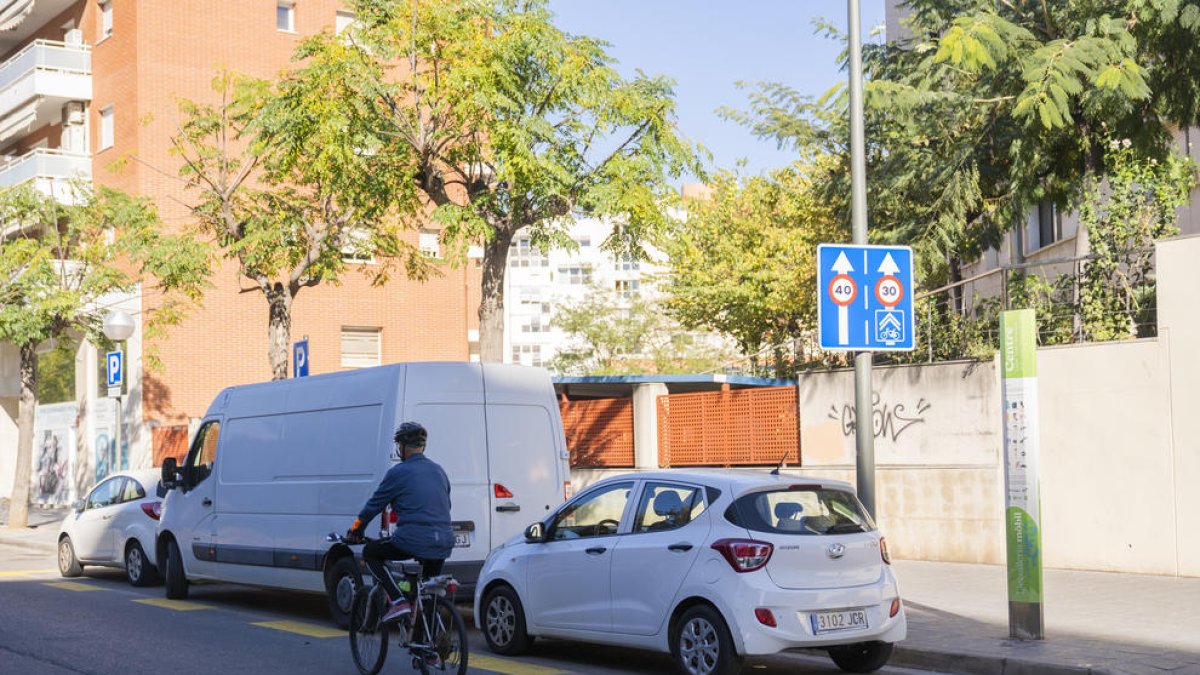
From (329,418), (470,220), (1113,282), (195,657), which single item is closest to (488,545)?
(329,418)

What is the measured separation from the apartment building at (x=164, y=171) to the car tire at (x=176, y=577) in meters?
Result: 18.9

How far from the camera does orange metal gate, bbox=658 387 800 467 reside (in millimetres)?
20594

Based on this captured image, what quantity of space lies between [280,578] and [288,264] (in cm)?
1141

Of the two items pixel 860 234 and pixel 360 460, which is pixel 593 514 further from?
pixel 860 234

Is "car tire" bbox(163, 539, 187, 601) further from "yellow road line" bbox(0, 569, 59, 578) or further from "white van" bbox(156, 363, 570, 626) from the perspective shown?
"yellow road line" bbox(0, 569, 59, 578)

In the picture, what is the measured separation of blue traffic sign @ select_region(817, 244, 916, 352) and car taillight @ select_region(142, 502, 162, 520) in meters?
9.81

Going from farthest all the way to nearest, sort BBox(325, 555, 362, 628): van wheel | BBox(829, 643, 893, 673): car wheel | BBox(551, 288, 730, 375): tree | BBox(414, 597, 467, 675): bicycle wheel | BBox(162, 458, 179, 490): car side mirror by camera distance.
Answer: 1. BBox(551, 288, 730, 375): tree
2. BBox(162, 458, 179, 490): car side mirror
3. BBox(325, 555, 362, 628): van wheel
4. BBox(829, 643, 893, 673): car wheel
5. BBox(414, 597, 467, 675): bicycle wheel

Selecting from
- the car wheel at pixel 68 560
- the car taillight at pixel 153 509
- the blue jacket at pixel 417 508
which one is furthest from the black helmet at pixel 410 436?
the car wheel at pixel 68 560

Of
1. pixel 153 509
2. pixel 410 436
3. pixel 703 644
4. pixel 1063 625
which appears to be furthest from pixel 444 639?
pixel 153 509

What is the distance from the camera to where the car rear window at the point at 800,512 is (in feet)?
32.2

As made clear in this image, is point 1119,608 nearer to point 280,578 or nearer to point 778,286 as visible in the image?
point 280,578

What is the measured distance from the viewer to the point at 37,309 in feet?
96.5

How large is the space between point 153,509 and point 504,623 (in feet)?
27.3

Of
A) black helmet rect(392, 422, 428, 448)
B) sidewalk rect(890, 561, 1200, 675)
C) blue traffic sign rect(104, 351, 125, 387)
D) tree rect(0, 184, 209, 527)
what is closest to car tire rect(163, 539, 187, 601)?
black helmet rect(392, 422, 428, 448)
